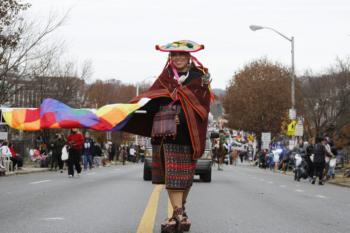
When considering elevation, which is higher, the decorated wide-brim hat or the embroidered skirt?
the decorated wide-brim hat

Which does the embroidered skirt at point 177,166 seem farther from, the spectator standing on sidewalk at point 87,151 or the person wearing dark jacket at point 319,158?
the spectator standing on sidewalk at point 87,151

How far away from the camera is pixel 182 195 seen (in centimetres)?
770

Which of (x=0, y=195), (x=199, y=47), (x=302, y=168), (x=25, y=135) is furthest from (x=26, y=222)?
(x=25, y=135)

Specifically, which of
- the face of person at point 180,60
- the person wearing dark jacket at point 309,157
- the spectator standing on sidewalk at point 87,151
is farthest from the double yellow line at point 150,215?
the spectator standing on sidewalk at point 87,151

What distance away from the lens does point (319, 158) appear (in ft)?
80.7

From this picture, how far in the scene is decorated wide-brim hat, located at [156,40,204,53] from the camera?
25.3 ft

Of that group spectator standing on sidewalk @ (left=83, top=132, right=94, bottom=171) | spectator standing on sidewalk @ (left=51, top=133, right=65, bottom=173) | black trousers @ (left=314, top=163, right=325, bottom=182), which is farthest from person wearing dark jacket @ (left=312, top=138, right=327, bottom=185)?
spectator standing on sidewalk @ (left=83, top=132, right=94, bottom=171)

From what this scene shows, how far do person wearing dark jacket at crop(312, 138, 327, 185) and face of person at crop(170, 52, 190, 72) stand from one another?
17.5m

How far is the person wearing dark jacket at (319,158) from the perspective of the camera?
24.6 metres

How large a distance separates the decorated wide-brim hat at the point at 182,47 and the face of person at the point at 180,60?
8 cm

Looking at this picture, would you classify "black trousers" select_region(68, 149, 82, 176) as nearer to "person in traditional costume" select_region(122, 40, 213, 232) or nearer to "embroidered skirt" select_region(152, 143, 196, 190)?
"person in traditional costume" select_region(122, 40, 213, 232)

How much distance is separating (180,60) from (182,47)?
14 cm

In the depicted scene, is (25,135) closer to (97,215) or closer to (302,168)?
(302,168)

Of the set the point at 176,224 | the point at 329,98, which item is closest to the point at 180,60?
the point at 176,224
